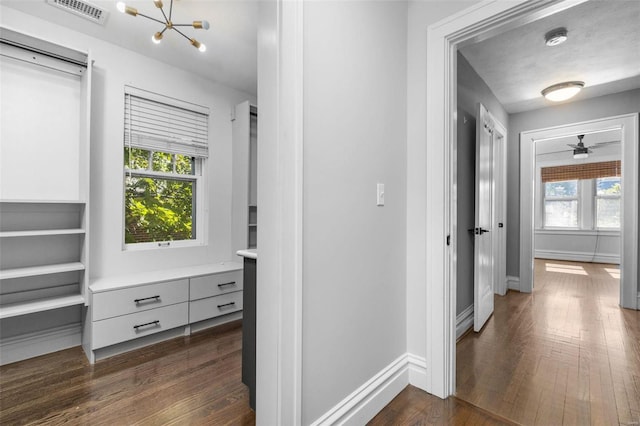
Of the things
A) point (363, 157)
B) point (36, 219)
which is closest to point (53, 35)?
point (36, 219)

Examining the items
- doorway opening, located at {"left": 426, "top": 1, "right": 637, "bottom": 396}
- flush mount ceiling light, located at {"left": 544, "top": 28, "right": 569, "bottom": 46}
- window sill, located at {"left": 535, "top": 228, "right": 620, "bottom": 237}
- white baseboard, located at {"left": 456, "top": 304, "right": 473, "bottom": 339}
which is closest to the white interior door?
white baseboard, located at {"left": 456, "top": 304, "right": 473, "bottom": 339}

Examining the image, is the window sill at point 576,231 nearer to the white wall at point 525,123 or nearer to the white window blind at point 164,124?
the white wall at point 525,123

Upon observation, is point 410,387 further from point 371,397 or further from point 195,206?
point 195,206

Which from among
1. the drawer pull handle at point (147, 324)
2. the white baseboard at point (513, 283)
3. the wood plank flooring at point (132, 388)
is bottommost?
the wood plank flooring at point (132, 388)

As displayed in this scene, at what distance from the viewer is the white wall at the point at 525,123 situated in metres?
3.80

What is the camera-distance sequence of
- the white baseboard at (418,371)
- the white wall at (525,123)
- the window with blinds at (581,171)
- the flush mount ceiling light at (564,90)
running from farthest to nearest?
the window with blinds at (581,171), the white wall at (525,123), the flush mount ceiling light at (564,90), the white baseboard at (418,371)

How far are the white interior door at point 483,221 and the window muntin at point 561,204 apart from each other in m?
5.08

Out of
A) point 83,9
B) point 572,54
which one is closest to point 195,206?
point 83,9

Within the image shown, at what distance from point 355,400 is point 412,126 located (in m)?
1.63

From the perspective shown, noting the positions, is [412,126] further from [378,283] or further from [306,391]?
[306,391]

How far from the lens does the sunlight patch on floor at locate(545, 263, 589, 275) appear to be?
18.2 ft

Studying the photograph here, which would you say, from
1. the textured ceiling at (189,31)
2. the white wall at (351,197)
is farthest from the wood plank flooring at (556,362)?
the textured ceiling at (189,31)

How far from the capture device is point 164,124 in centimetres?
304

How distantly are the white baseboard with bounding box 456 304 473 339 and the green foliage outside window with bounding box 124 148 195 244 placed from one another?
289 centimetres
